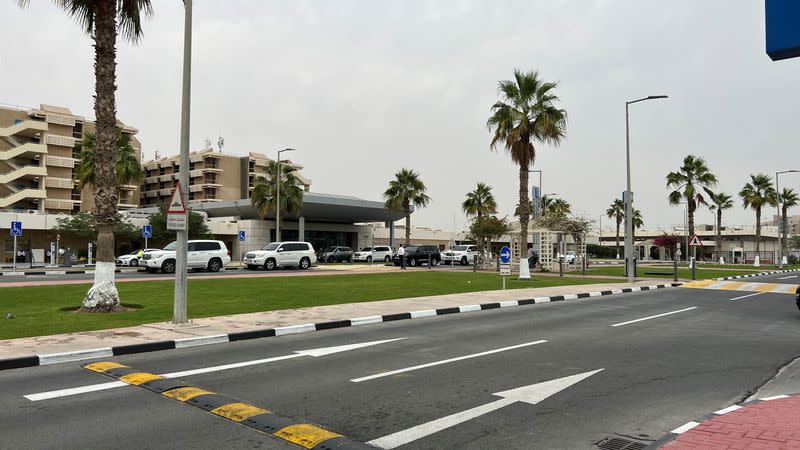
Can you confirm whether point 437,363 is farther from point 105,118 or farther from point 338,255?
point 338,255

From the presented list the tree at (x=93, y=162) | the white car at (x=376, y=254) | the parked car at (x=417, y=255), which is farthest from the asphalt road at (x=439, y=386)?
the white car at (x=376, y=254)

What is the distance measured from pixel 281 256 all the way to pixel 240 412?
32457mm

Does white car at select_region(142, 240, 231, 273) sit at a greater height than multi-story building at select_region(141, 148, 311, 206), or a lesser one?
lesser

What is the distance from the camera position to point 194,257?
106 feet

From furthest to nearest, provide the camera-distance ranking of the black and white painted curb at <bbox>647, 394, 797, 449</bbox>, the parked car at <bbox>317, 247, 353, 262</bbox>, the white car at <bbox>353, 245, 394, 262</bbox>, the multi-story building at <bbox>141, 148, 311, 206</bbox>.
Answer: the multi-story building at <bbox>141, 148, 311, 206</bbox> < the parked car at <bbox>317, 247, 353, 262</bbox> < the white car at <bbox>353, 245, 394, 262</bbox> < the black and white painted curb at <bbox>647, 394, 797, 449</bbox>

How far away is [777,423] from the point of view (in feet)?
16.5

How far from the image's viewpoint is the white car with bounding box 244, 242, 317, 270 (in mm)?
36281

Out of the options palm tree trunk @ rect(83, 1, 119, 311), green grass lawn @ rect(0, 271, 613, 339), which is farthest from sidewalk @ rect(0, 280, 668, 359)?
palm tree trunk @ rect(83, 1, 119, 311)

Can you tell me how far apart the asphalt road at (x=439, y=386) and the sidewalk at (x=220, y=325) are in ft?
2.70

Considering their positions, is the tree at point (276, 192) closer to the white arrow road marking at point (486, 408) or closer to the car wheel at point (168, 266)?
the car wheel at point (168, 266)

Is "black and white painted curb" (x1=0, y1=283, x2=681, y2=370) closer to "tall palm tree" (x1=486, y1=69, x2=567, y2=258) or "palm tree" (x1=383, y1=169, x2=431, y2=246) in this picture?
"tall palm tree" (x1=486, y1=69, x2=567, y2=258)

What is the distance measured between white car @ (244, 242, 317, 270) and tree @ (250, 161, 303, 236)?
43.8 ft

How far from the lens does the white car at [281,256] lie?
3628cm

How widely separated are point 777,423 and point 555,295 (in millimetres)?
14050
